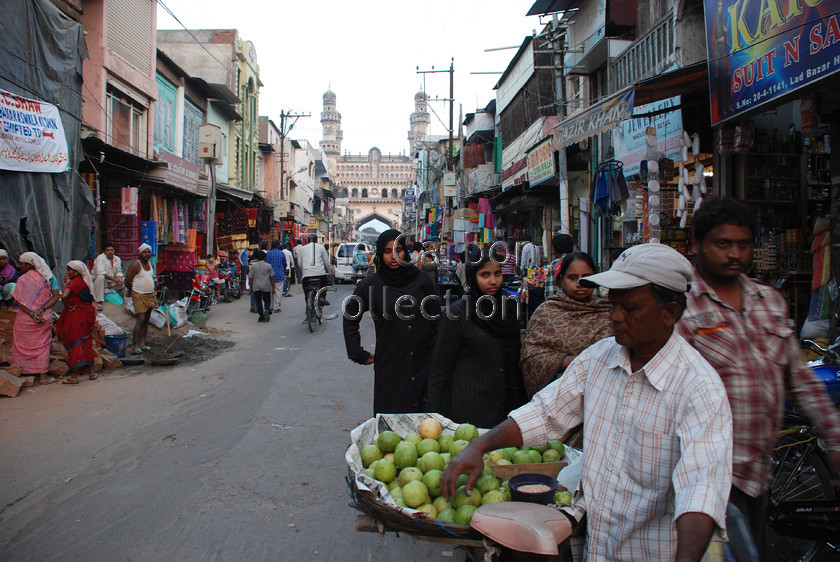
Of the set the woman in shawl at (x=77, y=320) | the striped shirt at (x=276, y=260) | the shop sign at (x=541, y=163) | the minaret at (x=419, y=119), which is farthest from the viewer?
the minaret at (x=419, y=119)

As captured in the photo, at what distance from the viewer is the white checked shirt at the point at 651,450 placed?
168cm

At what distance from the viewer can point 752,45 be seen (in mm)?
6332

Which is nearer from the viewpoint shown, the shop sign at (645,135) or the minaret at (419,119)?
the shop sign at (645,135)

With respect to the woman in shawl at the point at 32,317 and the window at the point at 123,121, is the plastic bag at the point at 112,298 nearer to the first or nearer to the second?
the woman in shawl at the point at 32,317

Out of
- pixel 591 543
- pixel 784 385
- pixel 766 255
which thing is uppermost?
pixel 766 255

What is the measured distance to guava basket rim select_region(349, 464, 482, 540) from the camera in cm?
198

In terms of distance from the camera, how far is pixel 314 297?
1284 cm

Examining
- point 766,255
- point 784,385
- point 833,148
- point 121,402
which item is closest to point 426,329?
point 784,385

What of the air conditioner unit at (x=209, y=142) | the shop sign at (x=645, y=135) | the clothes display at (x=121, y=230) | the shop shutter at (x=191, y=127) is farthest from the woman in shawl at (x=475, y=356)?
the shop shutter at (x=191, y=127)

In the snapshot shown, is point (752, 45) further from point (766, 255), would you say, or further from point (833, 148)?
point (766, 255)

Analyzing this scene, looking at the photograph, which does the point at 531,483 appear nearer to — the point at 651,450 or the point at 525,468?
the point at 525,468

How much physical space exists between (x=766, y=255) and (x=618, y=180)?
143 inches

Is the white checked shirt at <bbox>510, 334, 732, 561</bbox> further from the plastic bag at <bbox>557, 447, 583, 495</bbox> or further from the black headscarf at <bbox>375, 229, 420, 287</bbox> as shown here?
the black headscarf at <bbox>375, 229, 420, 287</bbox>

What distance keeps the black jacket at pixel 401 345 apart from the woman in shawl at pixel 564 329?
2.62ft
